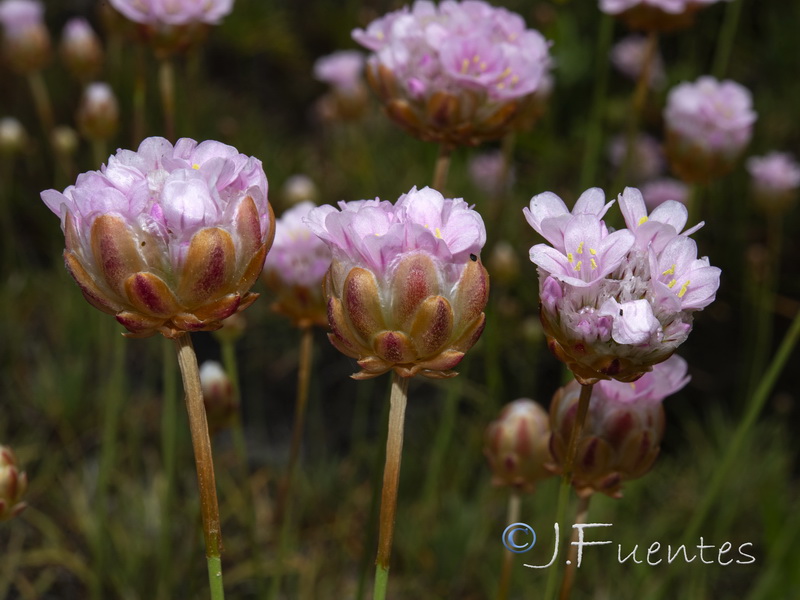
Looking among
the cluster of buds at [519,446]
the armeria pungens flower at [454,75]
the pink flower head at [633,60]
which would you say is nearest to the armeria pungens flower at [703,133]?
the armeria pungens flower at [454,75]

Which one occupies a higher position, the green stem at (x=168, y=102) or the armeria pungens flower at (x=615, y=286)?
the armeria pungens flower at (x=615, y=286)

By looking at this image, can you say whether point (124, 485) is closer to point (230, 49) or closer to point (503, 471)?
point (503, 471)

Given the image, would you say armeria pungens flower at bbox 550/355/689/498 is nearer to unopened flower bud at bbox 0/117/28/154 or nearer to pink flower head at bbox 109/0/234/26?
pink flower head at bbox 109/0/234/26

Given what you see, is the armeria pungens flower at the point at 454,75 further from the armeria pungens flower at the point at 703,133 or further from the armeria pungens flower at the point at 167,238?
the armeria pungens flower at the point at 703,133

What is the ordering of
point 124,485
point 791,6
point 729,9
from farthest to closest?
point 791,6, point 124,485, point 729,9

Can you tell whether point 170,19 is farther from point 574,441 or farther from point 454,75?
point 574,441

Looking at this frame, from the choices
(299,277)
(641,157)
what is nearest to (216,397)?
(299,277)

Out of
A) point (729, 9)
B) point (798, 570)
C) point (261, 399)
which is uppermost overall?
point (729, 9)

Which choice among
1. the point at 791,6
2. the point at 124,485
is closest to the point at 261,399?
the point at 124,485
